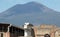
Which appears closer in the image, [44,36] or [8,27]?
[8,27]

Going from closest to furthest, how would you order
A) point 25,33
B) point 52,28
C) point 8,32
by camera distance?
point 8,32
point 25,33
point 52,28

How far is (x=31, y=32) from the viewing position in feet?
167

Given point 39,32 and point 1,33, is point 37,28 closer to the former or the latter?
point 39,32

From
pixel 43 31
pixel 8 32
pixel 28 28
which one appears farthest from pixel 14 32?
pixel 43 31

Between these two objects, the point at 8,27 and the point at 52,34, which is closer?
the point at 8,27

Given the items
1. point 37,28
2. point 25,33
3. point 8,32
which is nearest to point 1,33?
point 8,32

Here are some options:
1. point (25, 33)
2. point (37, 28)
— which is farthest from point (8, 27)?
point (37, 28)

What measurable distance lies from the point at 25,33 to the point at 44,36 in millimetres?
6204

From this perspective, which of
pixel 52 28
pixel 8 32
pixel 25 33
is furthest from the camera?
pixel 52 28

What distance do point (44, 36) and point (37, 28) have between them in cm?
234

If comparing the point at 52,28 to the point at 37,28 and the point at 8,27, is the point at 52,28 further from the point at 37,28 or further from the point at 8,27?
Answer: the point at 8,27

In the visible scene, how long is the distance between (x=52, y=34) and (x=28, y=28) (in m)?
5.46

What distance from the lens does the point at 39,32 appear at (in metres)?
52.4

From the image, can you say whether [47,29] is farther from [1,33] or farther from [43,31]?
[1,33]
